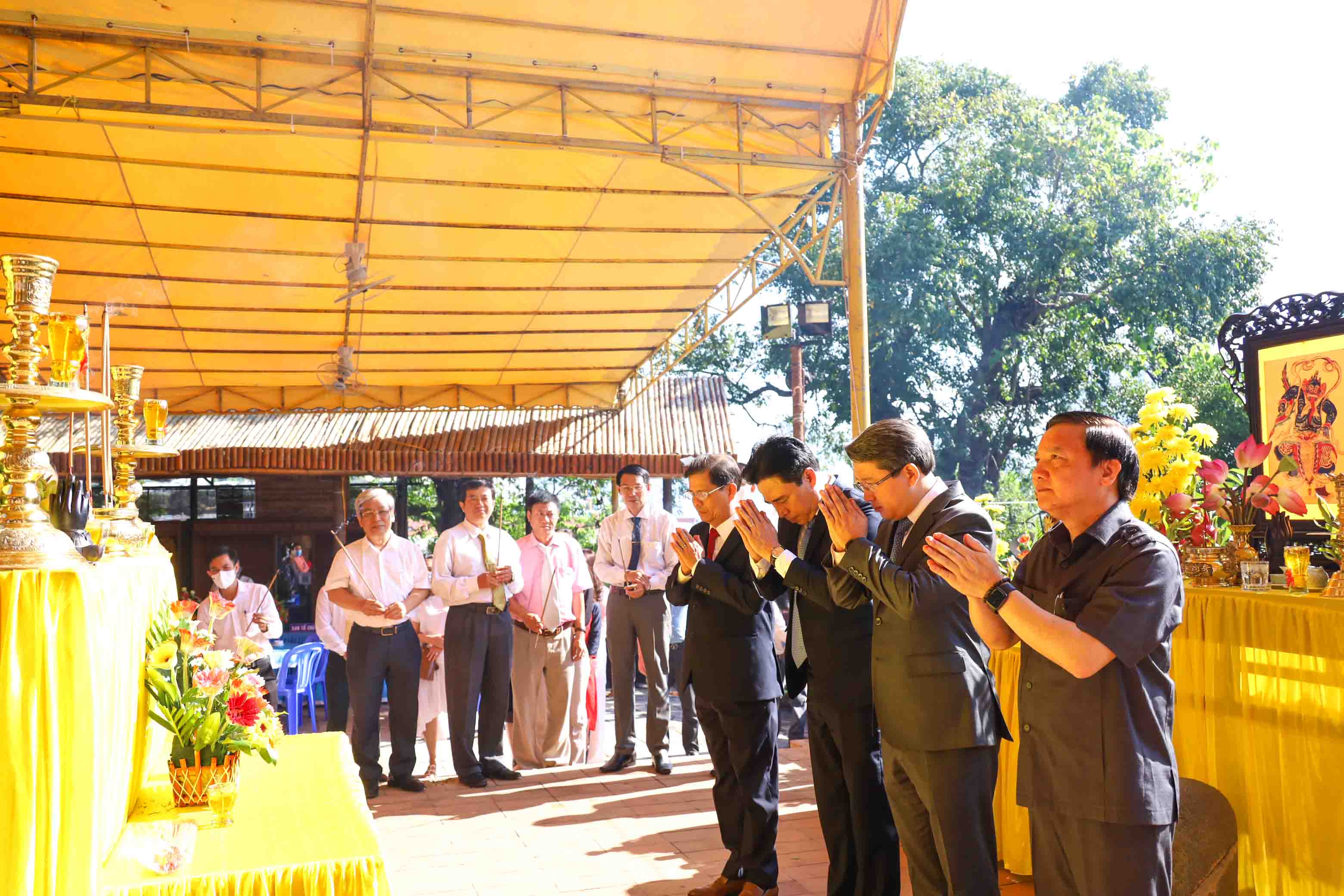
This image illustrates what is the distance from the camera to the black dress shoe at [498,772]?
5.91 m

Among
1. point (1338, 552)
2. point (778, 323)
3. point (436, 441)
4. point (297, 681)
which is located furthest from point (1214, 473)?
point (436, 441)

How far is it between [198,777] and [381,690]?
312cm

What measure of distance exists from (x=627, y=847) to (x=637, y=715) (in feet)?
13.1

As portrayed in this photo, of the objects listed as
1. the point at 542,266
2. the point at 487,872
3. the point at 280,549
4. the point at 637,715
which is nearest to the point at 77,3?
the point at 542,266

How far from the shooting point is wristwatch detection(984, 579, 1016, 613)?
2217 mm

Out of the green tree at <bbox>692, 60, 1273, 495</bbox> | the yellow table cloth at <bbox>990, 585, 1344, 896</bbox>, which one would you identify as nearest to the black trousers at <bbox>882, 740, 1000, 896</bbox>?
the yellow table cloth at <bbox>990, 585, 1344, 896</bbox>

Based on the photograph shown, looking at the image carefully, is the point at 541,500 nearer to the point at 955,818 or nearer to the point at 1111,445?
the point at 955,818

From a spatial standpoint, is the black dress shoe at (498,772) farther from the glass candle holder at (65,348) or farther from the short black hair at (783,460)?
the glass candle holder at (65,348)

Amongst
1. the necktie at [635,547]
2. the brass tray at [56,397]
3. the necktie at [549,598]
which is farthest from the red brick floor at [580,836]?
the brass tray at [56,397]

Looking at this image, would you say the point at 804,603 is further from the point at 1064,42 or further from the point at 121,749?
the point at 1064,42

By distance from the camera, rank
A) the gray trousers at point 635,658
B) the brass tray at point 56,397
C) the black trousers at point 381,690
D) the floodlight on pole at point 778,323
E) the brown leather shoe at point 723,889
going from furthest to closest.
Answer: the floodlight on pole at point 778,323
the gray trousers at point 635,658
the black trousers at point 381,690
the brown leather shoe at point 723,889
the brass tray at point 56,397

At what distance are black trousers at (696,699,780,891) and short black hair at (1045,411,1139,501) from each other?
170 centimetres

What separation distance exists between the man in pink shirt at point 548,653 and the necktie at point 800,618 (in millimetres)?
3046

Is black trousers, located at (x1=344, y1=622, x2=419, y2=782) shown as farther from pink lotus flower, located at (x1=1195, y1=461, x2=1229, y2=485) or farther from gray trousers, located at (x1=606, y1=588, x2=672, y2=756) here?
pink lotus flower, located at (x1=1195, y1=461, x2=1229, y2=485)
